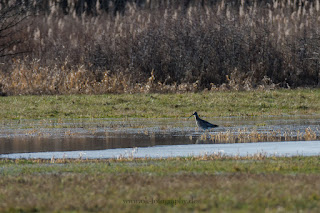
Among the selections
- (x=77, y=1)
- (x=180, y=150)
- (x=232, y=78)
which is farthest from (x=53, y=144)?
(x=77, y=1)

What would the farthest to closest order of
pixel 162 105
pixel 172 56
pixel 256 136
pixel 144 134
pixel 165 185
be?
pixel 172 56
pixel 162 105
pixel 144 134
pixel 256 136
pixel 165 185

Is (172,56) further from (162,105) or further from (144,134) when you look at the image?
(144,134)

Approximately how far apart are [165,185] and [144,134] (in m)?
8.85

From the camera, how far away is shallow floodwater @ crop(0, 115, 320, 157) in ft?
46.9

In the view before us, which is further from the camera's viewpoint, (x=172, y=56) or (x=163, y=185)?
(x=172, y=56)

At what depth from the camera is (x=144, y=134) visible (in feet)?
56.2

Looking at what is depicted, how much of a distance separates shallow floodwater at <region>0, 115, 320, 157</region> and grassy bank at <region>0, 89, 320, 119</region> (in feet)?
5.04

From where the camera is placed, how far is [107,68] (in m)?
29.1

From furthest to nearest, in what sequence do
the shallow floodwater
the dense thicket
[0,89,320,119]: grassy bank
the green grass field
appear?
the dense thicket < [0,89,320,119]: grassy bank < the shallow floodwater < the green grass field

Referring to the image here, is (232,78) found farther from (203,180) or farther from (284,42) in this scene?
(203,180)

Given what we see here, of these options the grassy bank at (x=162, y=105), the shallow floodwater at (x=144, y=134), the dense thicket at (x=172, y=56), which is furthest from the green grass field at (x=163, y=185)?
the dense thicket at (x=172, y=56)

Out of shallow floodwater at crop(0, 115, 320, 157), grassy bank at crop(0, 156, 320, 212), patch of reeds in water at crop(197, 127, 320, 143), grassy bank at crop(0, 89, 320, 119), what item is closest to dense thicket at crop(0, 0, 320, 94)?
grassy bank at crop(0, 89, 320, 119)

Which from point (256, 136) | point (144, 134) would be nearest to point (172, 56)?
point (144, 134)

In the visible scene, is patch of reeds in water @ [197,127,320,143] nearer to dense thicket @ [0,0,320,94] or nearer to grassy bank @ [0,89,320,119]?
grassy bank @ [0,89,320,119]
